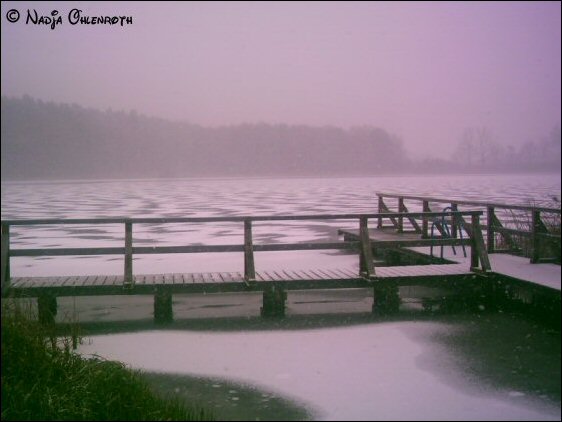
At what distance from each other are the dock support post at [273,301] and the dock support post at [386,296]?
1.25 m

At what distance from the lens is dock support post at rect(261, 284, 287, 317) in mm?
7762

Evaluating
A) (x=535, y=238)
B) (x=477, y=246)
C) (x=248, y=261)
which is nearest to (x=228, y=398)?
(x=248, y=261)

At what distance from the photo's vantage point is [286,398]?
14.9 feet

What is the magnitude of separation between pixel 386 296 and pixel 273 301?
1532mm

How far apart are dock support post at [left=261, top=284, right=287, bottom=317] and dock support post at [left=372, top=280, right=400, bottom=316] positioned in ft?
4.10

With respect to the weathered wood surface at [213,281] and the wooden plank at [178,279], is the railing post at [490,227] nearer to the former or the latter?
the weathered wood surface at [213,281]

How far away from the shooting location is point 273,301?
7.79 meters

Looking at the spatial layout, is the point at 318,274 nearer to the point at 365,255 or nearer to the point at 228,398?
the point at 365,255

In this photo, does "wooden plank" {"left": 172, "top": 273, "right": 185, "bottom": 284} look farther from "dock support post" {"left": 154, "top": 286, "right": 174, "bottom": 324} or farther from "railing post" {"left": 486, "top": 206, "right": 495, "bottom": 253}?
"railing post" {"left": 486, "top": 206, "right": 495, "bottom": 253}

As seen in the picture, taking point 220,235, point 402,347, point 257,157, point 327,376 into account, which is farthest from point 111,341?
point 257,157

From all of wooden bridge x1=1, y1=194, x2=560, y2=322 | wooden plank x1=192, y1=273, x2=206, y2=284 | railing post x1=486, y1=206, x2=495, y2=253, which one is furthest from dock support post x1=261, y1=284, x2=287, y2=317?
railing post x1=486, y1=206, x2=495, y2=253

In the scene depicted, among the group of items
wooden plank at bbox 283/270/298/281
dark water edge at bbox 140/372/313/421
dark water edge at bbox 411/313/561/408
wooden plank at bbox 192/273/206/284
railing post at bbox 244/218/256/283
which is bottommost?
dark water edge at bbox 140/372/313/421

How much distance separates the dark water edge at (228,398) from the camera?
4.27 meters

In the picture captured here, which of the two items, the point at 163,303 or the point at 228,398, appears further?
the point at 163,303
